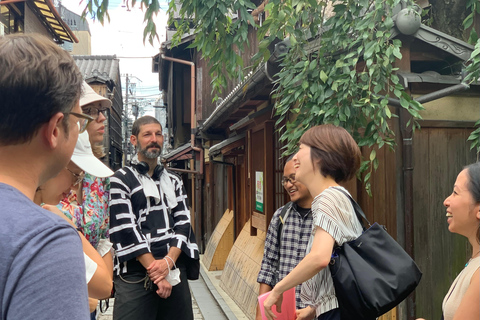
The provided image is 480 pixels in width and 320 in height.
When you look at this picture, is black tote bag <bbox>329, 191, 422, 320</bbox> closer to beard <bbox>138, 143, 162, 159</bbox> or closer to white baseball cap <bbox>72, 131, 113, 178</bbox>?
white baseball cap <bbox>72, 131, 113, 178</bbox>

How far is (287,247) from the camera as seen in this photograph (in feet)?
11.9

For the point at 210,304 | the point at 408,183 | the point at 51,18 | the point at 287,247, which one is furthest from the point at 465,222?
the point at 51,18

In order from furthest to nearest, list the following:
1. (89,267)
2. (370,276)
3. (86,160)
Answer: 1. (370,276)
2. (86,160)
3. (89,267)

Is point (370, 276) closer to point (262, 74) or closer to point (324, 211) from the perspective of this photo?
point (324, 211)

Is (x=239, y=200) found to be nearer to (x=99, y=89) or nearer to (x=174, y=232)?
(x=174, y=232)

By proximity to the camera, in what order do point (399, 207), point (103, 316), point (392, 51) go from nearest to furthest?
point (392, 51), point (399, 207), point (103, 316)

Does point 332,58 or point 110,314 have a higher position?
point 332,58

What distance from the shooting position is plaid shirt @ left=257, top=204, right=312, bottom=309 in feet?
11.7

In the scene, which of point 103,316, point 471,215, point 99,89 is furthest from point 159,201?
point 99,89

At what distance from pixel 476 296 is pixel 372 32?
3074 mm

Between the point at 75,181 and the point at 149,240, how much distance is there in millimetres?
1450

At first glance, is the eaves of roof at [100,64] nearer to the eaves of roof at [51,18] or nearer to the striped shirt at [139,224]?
the eaves of roof at [51,18]

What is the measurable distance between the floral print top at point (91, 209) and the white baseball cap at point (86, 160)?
16.6 inches

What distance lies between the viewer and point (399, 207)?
529 cm
